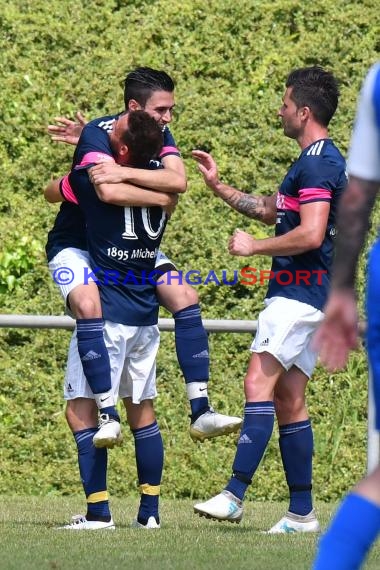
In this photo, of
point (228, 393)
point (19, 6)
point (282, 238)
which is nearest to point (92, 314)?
point (282, 238)

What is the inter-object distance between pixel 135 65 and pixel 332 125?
169cm

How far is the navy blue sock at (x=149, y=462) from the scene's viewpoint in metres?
6.89

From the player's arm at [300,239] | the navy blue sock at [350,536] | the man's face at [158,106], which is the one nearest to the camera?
the navy blue sock at [350,536]

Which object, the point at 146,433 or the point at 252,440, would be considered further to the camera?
the point at 146,433

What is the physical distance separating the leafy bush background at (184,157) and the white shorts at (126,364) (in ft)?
7.97

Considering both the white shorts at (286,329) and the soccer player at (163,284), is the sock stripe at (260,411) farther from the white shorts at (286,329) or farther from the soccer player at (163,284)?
the white shorts at (286,329)

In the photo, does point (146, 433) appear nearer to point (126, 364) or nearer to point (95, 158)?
point (126, 364)

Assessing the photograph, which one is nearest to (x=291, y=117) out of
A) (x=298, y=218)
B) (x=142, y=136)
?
(x=298, y=218)

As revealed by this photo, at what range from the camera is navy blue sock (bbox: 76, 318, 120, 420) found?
6.57 m

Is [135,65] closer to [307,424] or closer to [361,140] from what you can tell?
[307,424]

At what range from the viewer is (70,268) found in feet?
22.1

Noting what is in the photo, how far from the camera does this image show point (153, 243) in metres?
6.82

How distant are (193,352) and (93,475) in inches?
32.8

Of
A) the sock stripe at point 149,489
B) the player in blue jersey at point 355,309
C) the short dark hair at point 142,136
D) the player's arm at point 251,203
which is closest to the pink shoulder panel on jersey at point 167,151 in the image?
the short dark hair at point 142,136
